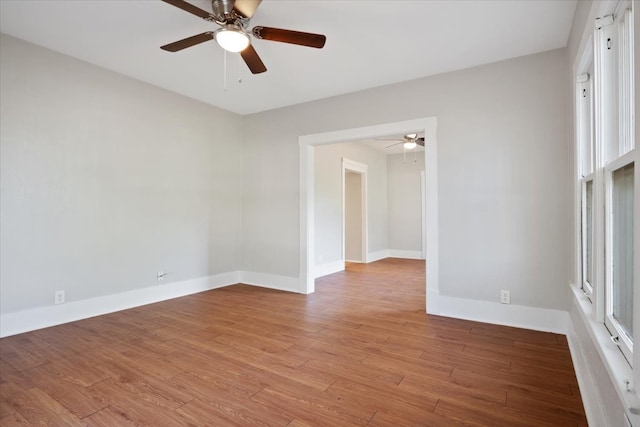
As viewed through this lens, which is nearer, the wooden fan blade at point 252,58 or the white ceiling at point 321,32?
the white ceiling at point 321,32

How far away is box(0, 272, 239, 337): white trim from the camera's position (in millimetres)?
2953

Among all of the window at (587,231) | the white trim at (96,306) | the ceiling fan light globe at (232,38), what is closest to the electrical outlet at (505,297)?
the window at (587,231)

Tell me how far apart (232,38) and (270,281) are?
339 cm

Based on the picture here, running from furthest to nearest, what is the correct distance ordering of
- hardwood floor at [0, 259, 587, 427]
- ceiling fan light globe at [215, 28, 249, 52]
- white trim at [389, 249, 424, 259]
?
white trim at [389, 249, 424, 259] < ceiling fan light globe at [215, 28, 249, 52] < hardwood floor at [0, 259, 587, 427]

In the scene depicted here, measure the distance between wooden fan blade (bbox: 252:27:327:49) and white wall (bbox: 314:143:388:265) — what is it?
341cm

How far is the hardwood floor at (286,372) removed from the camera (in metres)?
1.77

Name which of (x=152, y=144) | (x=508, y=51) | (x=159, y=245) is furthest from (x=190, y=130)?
(x=508, y=51)

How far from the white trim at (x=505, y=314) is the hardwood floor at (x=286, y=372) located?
0.13 m

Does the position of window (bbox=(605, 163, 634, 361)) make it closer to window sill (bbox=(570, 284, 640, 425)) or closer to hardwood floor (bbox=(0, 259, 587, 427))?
window sill (bbox=(570, 284, 640, 425))

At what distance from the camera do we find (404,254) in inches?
323

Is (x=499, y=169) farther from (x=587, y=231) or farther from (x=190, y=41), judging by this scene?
(x=190, y=41)

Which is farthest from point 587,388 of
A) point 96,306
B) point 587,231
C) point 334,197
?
point 334,197

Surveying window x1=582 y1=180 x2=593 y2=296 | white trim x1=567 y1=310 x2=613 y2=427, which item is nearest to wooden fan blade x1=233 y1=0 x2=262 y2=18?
window x1=582 y1=180 x2=593 y2=296

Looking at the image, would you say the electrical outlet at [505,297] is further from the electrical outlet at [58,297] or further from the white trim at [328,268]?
the electrical outlet at [58,297]
